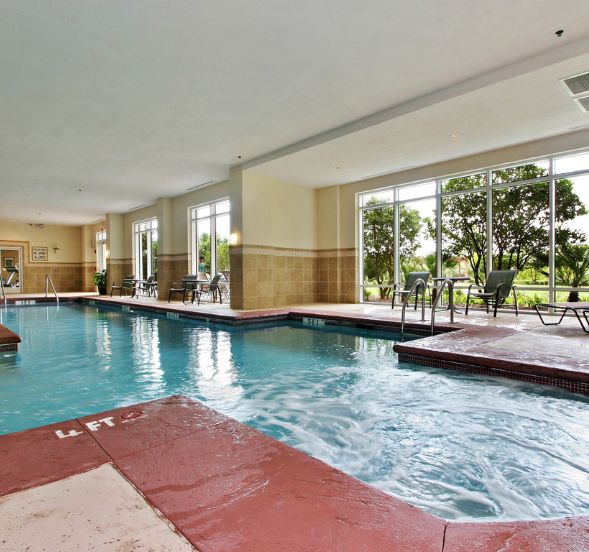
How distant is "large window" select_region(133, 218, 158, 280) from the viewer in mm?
13273

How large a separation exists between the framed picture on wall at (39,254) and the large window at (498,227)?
46.2ft

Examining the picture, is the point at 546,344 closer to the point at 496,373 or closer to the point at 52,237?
the point at 496,373

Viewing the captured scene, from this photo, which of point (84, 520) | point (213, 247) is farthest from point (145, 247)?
point (84, 520)

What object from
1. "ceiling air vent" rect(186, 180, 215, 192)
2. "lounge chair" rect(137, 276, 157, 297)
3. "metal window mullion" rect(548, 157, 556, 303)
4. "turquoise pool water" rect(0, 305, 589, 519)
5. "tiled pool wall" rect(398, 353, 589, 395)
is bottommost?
"turquoise pool water" rect(0, 305, 589, 519)

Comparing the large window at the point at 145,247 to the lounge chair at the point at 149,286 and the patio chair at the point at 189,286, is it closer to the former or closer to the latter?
the lounge chair at the point at 149,286

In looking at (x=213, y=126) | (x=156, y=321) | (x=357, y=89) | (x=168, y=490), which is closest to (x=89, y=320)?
(x=156, y=321)

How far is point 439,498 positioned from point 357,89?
14.6ft

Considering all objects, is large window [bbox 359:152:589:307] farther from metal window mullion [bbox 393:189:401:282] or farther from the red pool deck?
the red pool deck

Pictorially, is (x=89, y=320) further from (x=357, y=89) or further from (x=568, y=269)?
(x=568, y=269)

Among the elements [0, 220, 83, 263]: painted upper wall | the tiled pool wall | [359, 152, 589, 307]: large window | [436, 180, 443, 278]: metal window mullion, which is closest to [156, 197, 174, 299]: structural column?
[359, 152, 589, 307]: large window

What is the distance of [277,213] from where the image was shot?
9062 millimetres

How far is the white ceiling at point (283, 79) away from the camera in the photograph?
3439mm

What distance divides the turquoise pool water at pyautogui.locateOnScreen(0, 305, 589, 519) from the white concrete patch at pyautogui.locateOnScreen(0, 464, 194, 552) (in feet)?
3.45

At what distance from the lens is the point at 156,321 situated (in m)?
7.64
